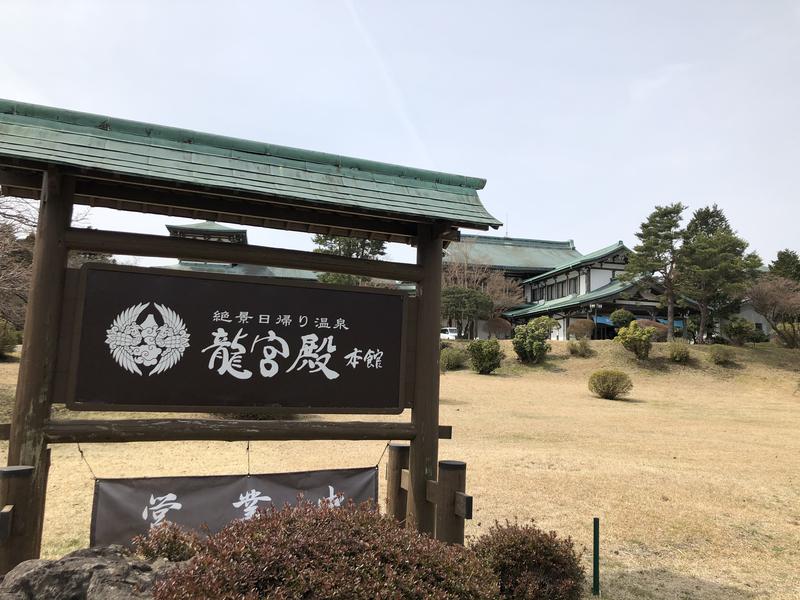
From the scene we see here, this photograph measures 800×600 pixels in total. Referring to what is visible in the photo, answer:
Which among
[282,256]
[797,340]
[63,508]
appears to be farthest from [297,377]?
[797,340]

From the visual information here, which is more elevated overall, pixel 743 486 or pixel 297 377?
pixel 297 377

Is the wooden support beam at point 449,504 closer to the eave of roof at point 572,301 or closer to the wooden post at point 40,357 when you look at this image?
the wooden post at point 40,357

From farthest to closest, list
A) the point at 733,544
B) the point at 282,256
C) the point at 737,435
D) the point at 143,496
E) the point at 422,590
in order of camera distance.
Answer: the point at 737,435, the point at 733,544, the point at 282,256, the point at 143,496, the point at 422,590

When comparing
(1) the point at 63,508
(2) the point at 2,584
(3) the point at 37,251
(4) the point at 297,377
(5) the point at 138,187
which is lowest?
(1) the point at 63,508

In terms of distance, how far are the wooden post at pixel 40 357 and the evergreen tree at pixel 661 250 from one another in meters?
33.8

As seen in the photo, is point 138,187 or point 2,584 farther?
point 138,187

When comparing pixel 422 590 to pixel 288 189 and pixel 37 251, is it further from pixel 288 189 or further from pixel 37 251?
pixel 37 251

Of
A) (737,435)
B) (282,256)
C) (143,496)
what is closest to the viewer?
(143,496)

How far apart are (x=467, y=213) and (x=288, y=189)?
1597 millimetres

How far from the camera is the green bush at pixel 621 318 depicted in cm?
3444

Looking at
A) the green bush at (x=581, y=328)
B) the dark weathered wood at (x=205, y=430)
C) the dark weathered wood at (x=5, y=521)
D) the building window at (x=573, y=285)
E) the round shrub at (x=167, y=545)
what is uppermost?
the building window at (x=573, y=285)

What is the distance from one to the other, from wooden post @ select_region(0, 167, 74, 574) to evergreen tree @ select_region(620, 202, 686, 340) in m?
→ 33.8

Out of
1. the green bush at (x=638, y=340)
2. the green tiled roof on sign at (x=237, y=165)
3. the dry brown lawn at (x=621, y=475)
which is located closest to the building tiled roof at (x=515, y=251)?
the green bush at (x=638, y=340)

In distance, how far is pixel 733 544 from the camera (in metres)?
6.35
